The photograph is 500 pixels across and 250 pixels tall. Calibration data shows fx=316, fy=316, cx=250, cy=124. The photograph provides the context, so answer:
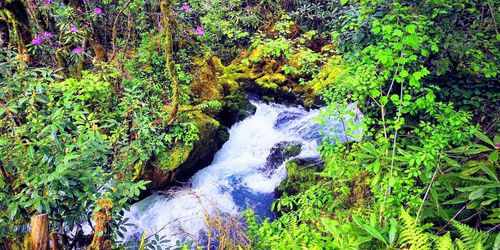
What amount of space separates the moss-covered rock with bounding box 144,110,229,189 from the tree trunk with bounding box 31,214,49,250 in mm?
3892

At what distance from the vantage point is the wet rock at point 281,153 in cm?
757

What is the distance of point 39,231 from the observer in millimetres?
2078

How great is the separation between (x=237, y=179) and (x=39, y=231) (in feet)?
17.3

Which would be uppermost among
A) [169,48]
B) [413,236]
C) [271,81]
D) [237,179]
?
[169,48]

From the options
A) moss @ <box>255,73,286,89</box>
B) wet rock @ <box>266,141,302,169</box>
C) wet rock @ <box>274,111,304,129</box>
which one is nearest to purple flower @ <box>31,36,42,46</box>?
wet rock @ <box>266,141,302,169</box>

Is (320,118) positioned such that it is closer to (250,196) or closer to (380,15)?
(380,15)

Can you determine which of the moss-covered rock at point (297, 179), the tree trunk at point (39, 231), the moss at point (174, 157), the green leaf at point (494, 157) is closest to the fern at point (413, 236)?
the green leaf at point (494, 157)

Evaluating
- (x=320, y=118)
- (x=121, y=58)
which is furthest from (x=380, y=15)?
(x=121, y=58)

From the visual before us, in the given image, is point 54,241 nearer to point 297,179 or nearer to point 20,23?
point 20,23

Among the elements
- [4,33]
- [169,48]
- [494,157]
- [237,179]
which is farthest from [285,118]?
[494,157]

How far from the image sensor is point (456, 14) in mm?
3609

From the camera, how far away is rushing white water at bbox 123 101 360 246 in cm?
589

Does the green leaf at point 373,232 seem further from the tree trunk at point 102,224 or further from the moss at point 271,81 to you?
the moss at point 271,81

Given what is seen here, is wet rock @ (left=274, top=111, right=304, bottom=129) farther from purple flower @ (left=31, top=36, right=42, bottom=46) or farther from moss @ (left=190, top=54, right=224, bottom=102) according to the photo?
purple flower @ (left=31, top=36, right=42, bottom=46)
